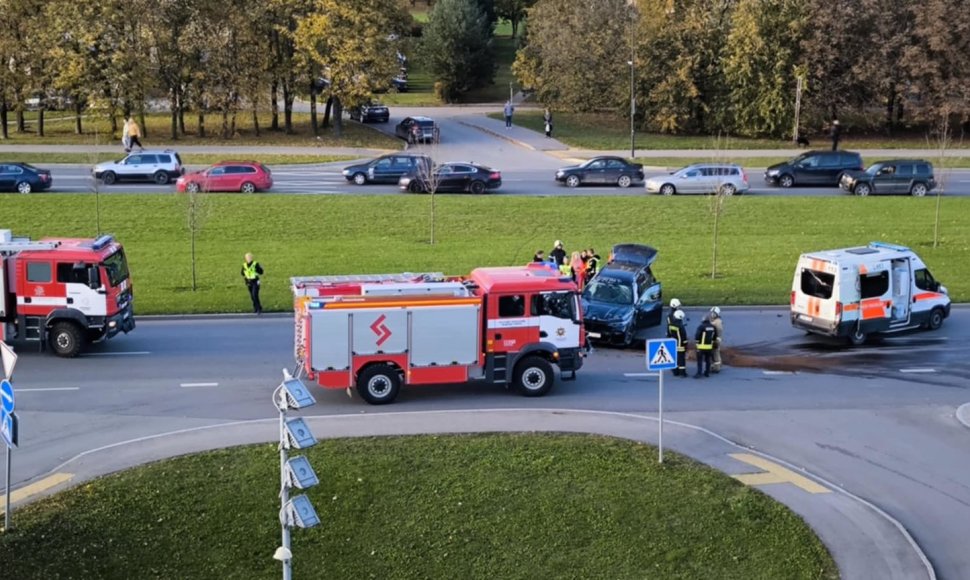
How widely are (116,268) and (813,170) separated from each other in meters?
31.8

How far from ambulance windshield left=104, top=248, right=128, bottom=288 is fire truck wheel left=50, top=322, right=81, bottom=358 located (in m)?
1.20

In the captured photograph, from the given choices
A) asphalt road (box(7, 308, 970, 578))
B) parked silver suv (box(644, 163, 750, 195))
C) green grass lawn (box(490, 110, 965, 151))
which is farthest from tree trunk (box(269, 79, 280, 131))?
asphalt road (box(7, 308, 970, 578))

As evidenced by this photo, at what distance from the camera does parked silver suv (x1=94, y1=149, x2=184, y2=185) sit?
44156 mm

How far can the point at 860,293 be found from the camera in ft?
81.7

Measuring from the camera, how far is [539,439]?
18.0 metres

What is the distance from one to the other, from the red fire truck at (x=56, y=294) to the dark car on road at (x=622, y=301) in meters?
10.2

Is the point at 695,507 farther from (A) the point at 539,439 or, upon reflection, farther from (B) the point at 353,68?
(B) the point at 353,68

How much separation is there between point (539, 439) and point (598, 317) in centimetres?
719

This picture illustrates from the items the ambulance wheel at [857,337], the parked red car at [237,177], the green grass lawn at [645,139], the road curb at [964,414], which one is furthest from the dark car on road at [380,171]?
the road curb at [964,414]

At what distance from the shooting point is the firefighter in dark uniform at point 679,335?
22094 millimetres

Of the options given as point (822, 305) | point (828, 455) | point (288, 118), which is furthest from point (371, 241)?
point (288, 118)

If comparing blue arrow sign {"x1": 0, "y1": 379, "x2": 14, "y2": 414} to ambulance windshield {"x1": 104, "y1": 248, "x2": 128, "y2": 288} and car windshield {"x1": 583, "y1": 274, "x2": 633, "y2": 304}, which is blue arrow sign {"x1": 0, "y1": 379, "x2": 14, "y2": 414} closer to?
ambulance windshield {"x1": 104, "y1": 248, "x2": 128, "y2": 288}

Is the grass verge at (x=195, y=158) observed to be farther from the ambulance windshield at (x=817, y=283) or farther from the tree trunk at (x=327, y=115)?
the ambulance windshield at (x=817, y=283)

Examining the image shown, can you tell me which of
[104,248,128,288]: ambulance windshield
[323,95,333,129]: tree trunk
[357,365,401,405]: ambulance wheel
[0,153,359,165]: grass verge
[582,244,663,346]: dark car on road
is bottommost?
[357,365,401,405]: ambulance wheel
